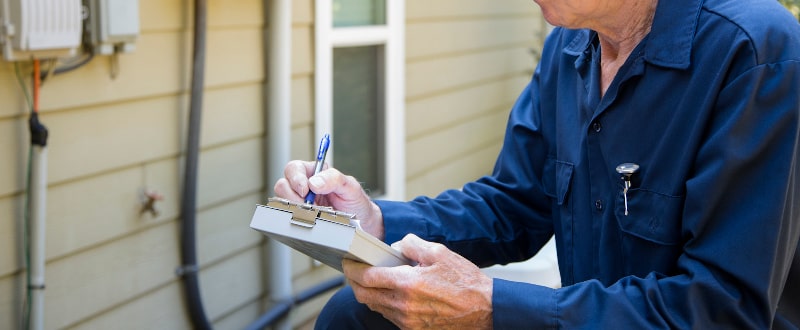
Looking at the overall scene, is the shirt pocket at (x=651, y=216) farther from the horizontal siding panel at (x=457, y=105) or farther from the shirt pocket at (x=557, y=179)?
the horizontal siding panel at (x=457, y=105)

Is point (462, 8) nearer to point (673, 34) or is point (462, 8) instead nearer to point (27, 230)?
point (27, 230)

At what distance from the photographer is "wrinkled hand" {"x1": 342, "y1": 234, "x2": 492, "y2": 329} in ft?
5.50

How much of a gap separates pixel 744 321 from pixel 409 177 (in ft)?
9.90

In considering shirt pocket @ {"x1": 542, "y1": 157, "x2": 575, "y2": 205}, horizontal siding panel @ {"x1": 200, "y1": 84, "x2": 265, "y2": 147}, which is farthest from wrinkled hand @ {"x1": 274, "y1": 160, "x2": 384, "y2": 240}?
horizontal siding panel @ {"x1": 200, "y1": 84, "x2": 265, "y2": 147}

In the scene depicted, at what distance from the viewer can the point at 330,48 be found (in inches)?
152

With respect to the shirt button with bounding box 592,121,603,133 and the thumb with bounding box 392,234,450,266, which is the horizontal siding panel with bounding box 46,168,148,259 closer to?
the thumb with bounding box 392,234,450,266

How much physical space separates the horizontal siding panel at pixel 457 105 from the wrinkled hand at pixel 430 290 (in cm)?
287

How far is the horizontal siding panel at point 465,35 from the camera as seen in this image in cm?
459

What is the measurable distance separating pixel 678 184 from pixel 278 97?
6.39 ft

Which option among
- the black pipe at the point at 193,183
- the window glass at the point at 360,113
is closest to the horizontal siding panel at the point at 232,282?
the black pipe at the point at 193,183

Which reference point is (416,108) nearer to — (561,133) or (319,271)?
(319,271)

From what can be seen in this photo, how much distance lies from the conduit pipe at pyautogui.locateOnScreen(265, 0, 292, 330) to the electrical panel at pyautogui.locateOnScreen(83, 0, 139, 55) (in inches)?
29.8

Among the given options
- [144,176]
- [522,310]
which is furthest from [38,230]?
[522,310]

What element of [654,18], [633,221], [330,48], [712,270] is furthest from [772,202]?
[330,48]
